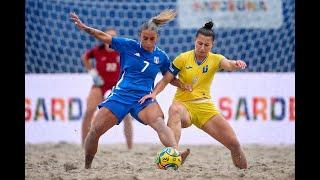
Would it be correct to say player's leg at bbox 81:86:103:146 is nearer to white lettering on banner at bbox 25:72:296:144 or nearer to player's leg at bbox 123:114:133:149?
player's leg at bbox 123:114:133:149

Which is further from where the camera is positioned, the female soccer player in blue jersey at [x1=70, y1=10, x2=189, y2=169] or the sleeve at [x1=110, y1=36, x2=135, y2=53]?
the sleeve at [x1=110, y1=36, x2=135, y2=53]

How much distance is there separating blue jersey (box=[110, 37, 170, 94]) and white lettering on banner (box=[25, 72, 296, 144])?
4178 millimetres

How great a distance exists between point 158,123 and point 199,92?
2.17ft

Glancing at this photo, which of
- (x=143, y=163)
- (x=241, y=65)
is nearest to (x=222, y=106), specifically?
(x=143, y=163)

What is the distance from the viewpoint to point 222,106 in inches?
445

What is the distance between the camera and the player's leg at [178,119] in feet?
23.6

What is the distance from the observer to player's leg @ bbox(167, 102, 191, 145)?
721 centimetres

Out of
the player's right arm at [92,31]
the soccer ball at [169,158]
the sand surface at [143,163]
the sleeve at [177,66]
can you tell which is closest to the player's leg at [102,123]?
the sand surface at [143,163]

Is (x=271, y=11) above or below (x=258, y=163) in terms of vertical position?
above

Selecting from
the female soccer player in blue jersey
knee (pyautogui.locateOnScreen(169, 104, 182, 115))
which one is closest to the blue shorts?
the female soccer player in blue jersey

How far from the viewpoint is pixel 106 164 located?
27.3ft

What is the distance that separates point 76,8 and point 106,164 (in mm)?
4614
